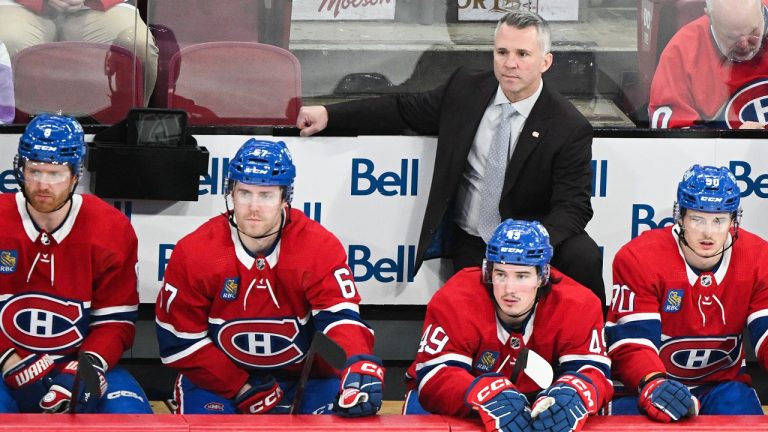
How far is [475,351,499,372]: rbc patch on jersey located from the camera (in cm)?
470

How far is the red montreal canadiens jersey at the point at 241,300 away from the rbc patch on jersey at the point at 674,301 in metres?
1.04

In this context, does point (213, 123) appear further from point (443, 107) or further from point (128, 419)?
point (128, 419)

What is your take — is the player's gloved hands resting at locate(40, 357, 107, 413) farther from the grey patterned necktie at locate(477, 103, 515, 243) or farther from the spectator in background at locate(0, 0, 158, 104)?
the grey patterned necktie at locate(477, 103, 515, 243)

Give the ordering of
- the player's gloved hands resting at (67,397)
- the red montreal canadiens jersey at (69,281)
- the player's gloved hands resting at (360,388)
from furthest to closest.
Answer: the red montreal canadiens jersey at (69,281) → the player's gloved hands resting at (67,397) → the player's gloved hands resting at (360,388)

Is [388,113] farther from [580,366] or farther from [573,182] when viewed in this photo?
[580,366]

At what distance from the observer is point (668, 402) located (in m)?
4.27

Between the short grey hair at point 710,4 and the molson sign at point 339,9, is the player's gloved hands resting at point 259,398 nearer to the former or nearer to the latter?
the molson sign at point 339,9

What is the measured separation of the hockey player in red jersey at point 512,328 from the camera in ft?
14.8

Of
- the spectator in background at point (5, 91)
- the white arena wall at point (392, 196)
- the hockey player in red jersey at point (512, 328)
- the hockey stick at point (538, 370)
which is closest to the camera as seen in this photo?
the hockey stick at point (538, 370)

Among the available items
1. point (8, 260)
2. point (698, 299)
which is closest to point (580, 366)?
point (698, 299)

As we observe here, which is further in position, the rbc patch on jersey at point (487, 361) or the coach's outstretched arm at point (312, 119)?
the coach's outstretched arm at point (312, 119)

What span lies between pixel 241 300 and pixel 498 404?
1.12 m

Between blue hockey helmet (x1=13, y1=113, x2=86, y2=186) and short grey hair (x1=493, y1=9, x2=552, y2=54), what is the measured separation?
1.56 m

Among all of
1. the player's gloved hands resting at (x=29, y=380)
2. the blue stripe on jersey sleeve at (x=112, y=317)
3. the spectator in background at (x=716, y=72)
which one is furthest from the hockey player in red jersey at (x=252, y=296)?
the spectator in background at (x=716, y=72)
